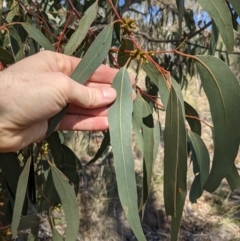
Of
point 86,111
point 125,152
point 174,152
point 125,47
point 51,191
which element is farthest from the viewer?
point 51,191

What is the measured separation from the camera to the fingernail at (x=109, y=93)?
1.04 meters

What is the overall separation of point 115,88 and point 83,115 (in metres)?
0.24

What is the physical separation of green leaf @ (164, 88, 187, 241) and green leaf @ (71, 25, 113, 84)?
20cm

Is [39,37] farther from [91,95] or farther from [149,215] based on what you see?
[149,215]

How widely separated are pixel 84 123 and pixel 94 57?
284 mm

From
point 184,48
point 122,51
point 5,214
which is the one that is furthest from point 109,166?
point 122,51

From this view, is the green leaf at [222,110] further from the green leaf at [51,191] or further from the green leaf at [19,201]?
the green leaf at [51,191]

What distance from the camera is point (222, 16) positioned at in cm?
102

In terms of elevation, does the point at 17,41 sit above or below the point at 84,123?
above

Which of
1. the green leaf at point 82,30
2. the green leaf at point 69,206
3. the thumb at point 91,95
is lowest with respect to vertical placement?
the green leaf at point 69,206

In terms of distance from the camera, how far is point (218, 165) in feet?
3.23

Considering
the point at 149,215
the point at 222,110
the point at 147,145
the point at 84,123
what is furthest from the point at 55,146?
the point at 149,215

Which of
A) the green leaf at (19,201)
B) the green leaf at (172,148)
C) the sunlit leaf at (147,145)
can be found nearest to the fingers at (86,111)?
the sunlit leaf at (147,145)

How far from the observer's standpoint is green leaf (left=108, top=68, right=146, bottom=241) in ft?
3.05
